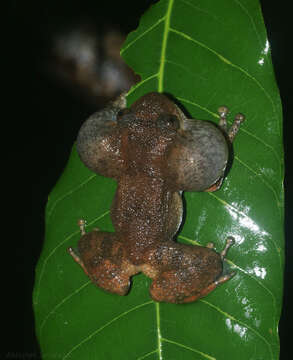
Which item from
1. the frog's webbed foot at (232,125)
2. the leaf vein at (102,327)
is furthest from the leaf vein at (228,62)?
the leaf vein at (102,327)

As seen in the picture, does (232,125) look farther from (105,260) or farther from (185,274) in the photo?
(105,260)

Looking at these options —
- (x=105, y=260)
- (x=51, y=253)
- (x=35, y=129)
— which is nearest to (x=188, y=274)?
(x=105, y=260)

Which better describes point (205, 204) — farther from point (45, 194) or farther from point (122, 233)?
point (45, 194)

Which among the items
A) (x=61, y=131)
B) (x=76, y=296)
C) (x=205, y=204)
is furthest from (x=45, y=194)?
(x=205, y=204)

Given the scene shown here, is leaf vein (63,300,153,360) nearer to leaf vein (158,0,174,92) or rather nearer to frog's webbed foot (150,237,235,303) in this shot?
frog's webbed foot (150,237,235,303)

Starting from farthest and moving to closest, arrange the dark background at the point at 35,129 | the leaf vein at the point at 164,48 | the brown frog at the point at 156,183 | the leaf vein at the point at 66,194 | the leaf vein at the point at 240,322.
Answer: the dark background at the point at 35,129, the leaf vein at the point at 66,194, the leaf vein at the point at 164,48, the brown frog at the point at 156,183, the leaf vein at the point at 240,322

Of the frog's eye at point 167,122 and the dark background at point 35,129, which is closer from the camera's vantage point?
the frog's eye at point 167,122

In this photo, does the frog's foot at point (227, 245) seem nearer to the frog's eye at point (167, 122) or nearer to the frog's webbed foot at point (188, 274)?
the frog's webbed foot at point (188, 274)
